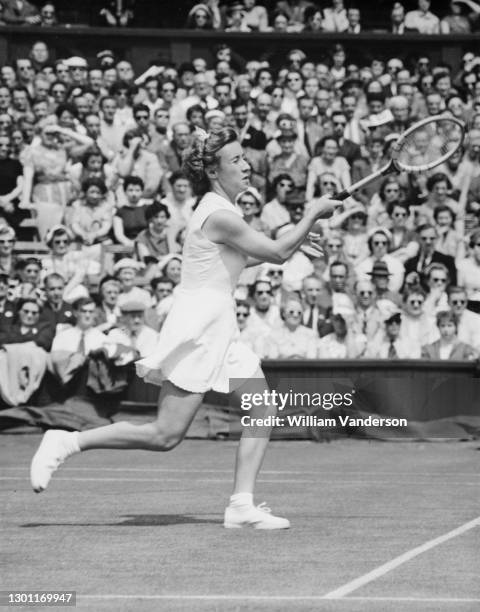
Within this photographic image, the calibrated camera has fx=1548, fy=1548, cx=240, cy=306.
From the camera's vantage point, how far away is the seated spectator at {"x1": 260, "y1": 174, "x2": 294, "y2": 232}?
16.1m

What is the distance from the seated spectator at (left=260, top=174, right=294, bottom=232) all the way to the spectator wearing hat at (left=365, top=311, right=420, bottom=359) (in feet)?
9.06

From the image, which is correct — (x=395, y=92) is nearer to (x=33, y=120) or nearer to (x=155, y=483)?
(x=33, y=120)

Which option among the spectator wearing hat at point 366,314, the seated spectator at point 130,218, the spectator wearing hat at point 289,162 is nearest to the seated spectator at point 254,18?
the spectator wearing hat at point 289,162

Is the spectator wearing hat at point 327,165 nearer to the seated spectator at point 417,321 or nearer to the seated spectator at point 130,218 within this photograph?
the seated spectator at point 130,218

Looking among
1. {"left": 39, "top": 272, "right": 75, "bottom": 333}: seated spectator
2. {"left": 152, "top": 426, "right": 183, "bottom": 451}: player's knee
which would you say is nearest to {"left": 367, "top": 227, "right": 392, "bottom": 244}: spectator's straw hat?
{"left": 39, "top": 272, "right": 75, "bottom": 333}: seated spectator

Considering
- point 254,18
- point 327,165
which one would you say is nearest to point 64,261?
point 327,165

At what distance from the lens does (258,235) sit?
23.1 feet

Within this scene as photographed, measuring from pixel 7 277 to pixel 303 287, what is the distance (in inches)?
109

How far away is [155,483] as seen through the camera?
31.6 ft

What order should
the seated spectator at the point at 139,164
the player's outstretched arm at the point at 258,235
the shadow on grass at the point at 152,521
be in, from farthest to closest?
the seated spectator at the point at 139,164, the shadow on grass at the point at 152,521, the player's outstretched arm at the point at 258,235

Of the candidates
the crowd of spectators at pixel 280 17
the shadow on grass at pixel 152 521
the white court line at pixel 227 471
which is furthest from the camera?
the crowd of spectators at pixel 280 17

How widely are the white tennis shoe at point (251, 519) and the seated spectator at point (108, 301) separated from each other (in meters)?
6.65

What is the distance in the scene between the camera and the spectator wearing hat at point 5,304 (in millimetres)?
13516

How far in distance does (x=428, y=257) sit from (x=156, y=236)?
2732 mm
